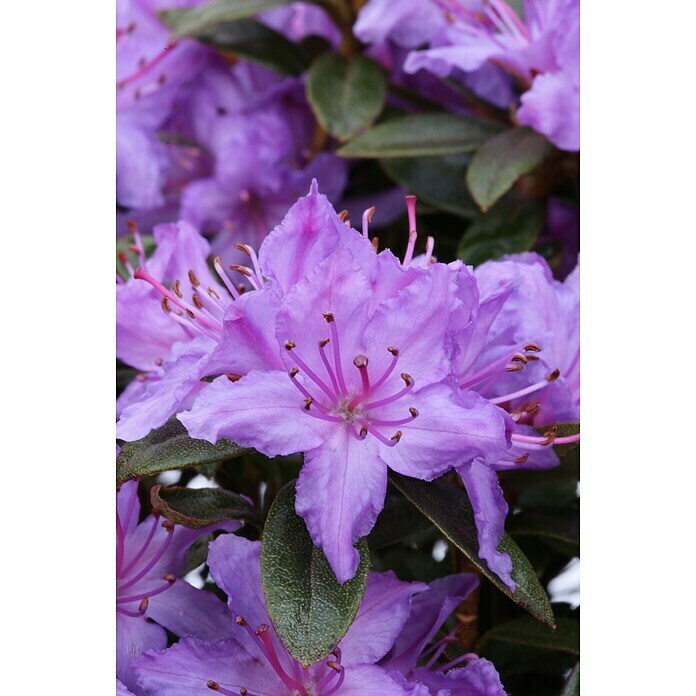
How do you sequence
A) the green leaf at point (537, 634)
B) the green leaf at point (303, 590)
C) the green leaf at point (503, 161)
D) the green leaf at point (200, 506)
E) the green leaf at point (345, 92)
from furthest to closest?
the green leaf at point (345, 92), the green leaf at point (503, 161), the green leaf at point (537, 634), the green leaf at point (200, 506), the green leaf at point (303, 590)

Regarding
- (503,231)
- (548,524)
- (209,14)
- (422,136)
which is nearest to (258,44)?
(209,14)

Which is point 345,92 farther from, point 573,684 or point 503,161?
point 573,684

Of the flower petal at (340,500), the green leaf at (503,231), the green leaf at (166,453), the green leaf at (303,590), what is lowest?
the green leaf at (303,590)

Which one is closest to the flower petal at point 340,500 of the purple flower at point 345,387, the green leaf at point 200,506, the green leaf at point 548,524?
the purple flower at point 345,387

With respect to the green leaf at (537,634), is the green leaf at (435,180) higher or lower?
higher

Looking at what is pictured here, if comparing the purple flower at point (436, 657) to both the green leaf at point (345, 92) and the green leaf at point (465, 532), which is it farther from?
the green leaf at point (345, 92)
